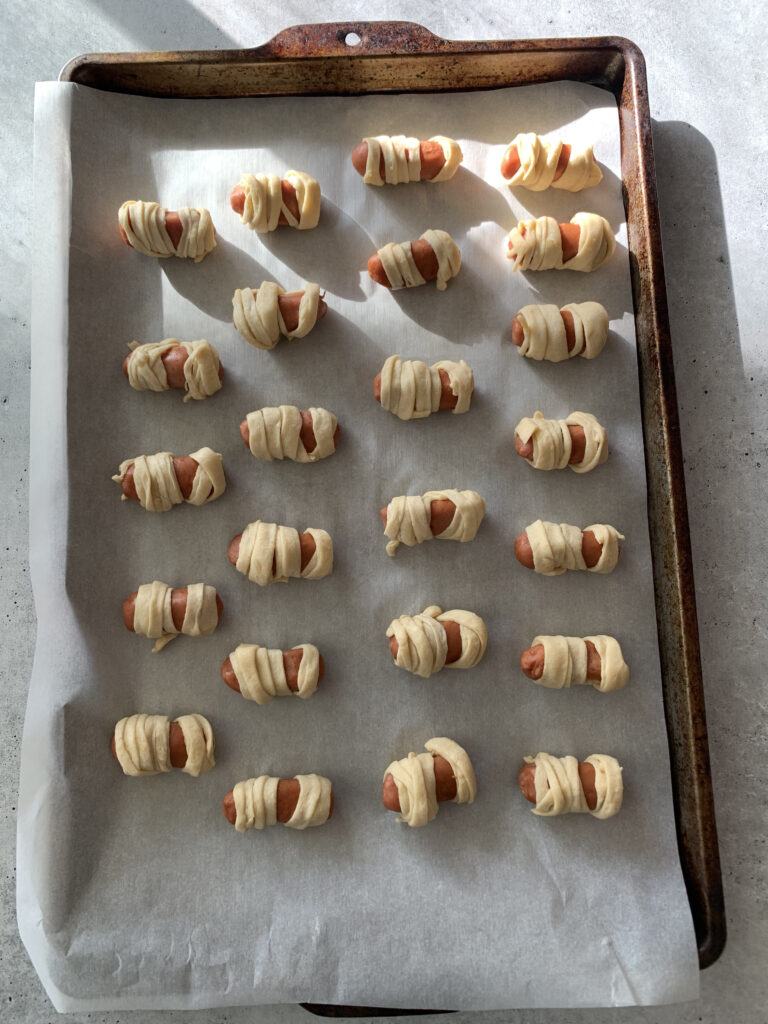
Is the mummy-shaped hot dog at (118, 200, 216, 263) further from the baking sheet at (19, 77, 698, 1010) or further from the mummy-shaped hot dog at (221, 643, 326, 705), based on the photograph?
the mummy-shaped hot dog at (221, 643, 326, 705)

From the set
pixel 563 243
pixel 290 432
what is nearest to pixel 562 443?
pixel 563 243

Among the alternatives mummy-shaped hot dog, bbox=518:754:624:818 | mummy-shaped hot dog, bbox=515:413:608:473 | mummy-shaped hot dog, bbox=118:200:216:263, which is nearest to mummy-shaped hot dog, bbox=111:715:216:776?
mummy-shaped hot dog, bbox=518:754:624:818

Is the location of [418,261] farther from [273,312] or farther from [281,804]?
[281,804]

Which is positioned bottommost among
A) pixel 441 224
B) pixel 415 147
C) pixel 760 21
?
pixel 441 224

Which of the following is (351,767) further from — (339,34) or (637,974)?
(339,34)

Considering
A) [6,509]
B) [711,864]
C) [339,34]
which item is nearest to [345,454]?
[6,509]

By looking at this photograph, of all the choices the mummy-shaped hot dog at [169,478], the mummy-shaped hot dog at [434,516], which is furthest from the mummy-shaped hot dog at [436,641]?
the mummy-shaped hot dog at [169,478]

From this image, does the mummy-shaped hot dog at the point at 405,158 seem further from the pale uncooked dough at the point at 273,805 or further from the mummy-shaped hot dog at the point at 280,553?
the pale uncooked dough at the point at 273,805

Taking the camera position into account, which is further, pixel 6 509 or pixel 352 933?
pixel 6 509
